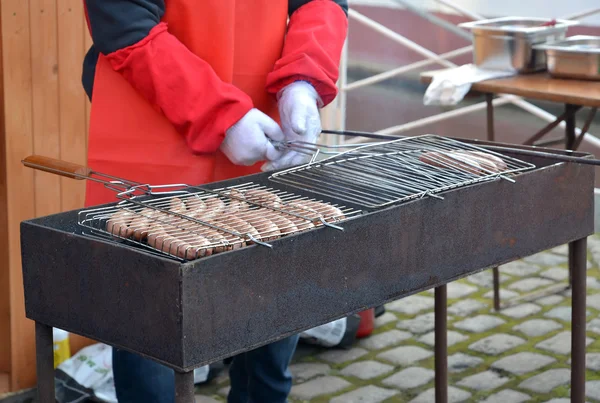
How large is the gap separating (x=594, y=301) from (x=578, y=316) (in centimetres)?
187

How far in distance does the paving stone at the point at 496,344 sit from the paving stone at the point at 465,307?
29 cm

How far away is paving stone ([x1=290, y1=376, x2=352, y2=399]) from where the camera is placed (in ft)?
11.7

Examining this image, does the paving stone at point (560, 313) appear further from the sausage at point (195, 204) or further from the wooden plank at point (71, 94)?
the sausage at point (195, 204)

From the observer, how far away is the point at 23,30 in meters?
3.29

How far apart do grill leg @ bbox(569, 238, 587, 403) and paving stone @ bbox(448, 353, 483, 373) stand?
1015 millimetres

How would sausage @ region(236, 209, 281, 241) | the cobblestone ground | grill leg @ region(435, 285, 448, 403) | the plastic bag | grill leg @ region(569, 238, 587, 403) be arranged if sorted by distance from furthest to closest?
the cobblestone ground < the plastic bag < grill leg @ region(435, 285, 448, 403) < grill leg @ region(569, 238, 587, 403) < sausage @ region(236, 209, 281, 241)

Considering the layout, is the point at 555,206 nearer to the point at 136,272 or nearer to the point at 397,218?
the point at 397,218

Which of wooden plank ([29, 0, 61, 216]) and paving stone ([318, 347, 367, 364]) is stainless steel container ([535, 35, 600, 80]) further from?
wooden plank ([29, 0, 61, 216])

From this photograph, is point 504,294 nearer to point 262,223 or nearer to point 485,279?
point 485,279

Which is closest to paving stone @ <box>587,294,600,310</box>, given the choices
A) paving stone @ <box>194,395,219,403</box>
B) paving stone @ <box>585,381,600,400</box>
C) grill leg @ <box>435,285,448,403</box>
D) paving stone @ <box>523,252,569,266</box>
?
paving stone @ <box>523,252,569,266</box>

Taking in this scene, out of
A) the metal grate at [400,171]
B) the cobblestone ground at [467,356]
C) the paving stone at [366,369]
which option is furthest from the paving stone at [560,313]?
the metal grate at [400,171]

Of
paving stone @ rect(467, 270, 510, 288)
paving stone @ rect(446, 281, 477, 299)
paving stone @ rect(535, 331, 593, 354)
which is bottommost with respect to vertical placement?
paving stone @ rect(535, 331, 593, 354)

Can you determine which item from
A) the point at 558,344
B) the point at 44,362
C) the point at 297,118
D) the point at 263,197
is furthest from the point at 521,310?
the point at 44,362

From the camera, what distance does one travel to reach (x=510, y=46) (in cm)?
414
